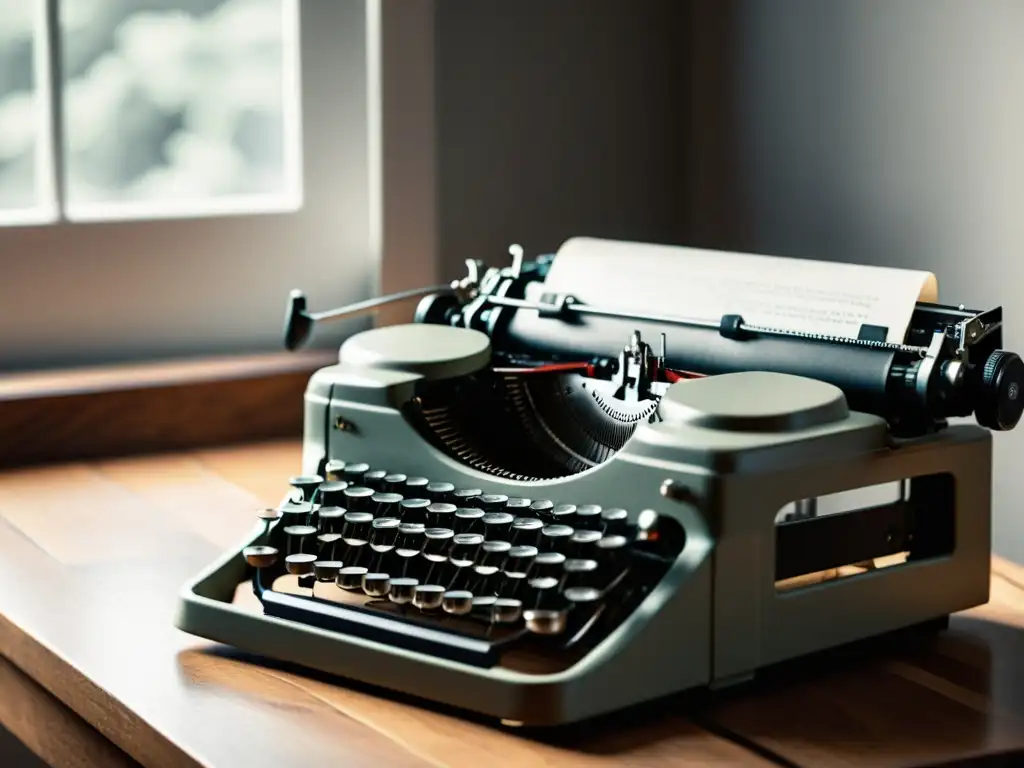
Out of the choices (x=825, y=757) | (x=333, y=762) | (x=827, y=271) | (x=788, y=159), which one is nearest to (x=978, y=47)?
(x=788, y=159)

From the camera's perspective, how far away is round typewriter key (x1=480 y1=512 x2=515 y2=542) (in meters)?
1.43

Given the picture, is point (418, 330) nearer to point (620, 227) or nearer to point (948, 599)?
point (948, 599)

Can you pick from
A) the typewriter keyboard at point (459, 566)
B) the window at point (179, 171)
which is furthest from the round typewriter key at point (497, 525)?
the window at point (179, 171)

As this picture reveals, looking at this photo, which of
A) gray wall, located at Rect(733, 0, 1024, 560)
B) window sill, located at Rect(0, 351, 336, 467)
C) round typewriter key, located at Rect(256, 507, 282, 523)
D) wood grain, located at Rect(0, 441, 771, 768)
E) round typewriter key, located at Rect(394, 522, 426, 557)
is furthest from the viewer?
window sill, located at Rect(0, 351, 336, 467)

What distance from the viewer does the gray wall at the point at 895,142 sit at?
82.3 inches

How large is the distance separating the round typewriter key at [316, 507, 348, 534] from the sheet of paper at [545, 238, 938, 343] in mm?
376

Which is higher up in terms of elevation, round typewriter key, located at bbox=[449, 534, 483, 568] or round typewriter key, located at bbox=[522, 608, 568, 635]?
round typewriter key, located at bbox=[449, 534, 483, 568]

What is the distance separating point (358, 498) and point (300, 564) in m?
0.11

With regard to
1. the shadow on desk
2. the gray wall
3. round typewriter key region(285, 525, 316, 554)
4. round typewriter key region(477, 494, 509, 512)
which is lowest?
the shadow on desk

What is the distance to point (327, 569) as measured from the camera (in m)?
1.45

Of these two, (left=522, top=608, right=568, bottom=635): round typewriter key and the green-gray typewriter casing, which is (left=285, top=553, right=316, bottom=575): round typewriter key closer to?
the green-gray typewriter casing

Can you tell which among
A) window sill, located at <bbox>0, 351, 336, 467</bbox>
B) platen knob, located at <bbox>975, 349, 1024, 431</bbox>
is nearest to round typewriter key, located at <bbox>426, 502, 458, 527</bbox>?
platen knob, located at <bbox>975, 349, 1024, 431</bbox>

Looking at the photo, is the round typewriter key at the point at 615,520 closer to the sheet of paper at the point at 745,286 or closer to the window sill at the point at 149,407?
the sheet of paper at the point at 745,286

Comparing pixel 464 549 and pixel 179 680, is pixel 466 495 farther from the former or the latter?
pixel 179 680
